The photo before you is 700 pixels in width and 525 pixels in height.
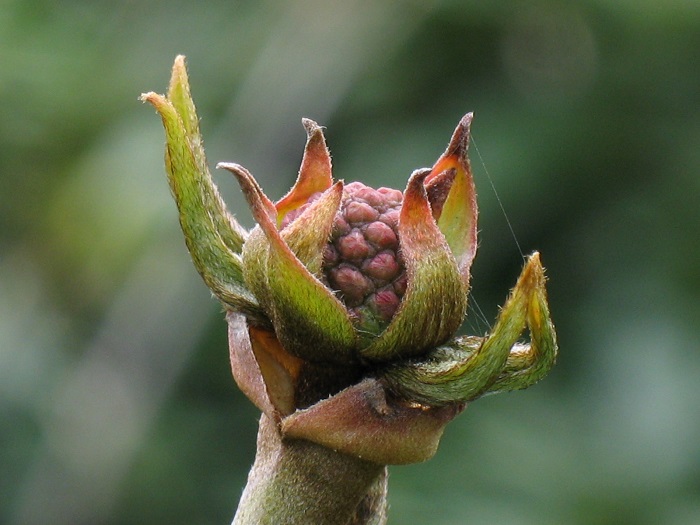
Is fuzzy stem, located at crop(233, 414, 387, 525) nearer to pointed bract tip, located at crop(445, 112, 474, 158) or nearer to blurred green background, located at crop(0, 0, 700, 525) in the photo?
pointed bract tip, located at crop(445, 112, 474, 158)

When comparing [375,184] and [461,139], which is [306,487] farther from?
[375,184]

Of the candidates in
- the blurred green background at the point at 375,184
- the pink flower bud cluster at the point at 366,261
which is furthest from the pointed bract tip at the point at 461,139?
the blurred green background at the point at 375,184

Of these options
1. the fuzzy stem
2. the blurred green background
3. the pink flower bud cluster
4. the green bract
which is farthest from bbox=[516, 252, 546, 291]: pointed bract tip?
the blurred green background

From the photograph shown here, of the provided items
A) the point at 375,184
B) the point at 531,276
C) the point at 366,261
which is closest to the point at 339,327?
the point at 366,261

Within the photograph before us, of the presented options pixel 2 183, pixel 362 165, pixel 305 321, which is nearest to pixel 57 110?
pixel 2 183

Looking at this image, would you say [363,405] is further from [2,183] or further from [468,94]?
[2,183]

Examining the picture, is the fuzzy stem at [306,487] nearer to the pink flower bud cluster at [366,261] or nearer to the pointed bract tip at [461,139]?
the pink flower bud cluster at [366,261]
